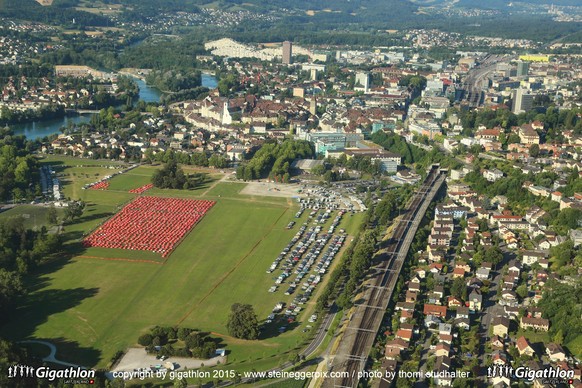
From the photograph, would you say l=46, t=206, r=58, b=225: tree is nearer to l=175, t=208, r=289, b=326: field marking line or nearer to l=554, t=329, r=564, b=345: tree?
l=175, t=208, r=289, b=326: field marking line

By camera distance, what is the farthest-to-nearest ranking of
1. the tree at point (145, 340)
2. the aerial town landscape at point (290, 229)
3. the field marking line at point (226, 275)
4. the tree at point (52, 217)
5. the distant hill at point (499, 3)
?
the distant hill at point (499, 3), the tree at point (52, 217), the field marking line at point (226, 275), the tree at point (145, 340), the aerial town landscape at point (290, 229)

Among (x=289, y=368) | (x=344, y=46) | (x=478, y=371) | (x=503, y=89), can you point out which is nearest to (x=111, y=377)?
(x=289, y=368)

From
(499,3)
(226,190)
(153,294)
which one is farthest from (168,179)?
(499,3)

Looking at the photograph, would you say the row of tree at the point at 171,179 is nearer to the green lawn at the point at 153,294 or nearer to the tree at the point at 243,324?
the green lawn at the point at 153,294

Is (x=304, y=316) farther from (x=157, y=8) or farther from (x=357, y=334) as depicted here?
(x=157, y=8)

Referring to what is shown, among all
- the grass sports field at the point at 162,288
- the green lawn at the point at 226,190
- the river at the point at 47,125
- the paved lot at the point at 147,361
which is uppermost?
the paved lot at the point at 147,361

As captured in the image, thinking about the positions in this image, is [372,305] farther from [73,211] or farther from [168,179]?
[168,179]

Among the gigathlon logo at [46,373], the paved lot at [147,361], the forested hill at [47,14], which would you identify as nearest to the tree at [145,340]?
the paved lot at [147,361]
